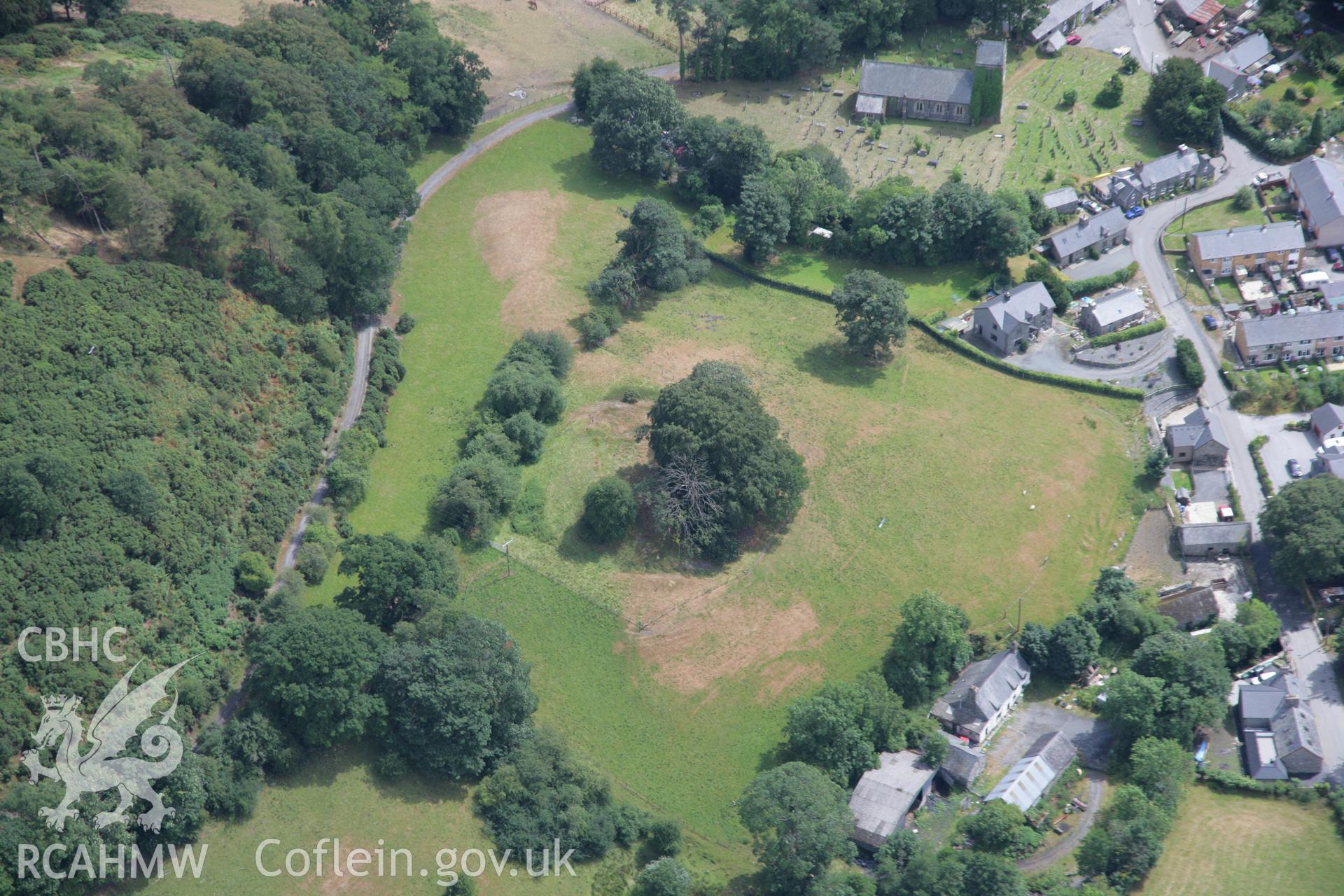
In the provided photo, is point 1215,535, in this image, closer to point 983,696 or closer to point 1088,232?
point 983,696

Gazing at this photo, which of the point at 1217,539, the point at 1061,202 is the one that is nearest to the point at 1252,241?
the point at 1061,202

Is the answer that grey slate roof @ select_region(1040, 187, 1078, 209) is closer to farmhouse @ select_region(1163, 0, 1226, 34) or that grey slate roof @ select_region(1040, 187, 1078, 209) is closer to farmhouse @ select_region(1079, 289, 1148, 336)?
farmhouse @ select_region(1079, 289, 1148, 336)

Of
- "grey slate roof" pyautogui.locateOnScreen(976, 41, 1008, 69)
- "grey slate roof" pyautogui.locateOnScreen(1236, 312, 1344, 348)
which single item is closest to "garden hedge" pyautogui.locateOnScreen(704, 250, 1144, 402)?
"grey slate roof" pyautogui.locateOnScreen(1236, 312, 1344, 348)

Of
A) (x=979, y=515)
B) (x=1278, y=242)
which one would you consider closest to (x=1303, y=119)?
(x=1278, y=242)

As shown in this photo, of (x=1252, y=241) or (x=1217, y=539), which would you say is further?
(x=1252, y=241)

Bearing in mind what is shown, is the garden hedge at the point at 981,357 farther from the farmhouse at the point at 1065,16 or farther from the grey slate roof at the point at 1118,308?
the farmhouse at the point at 1065,16

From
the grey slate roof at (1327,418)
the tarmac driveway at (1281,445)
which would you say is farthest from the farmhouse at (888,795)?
the grey slate roof at (1327,418)
